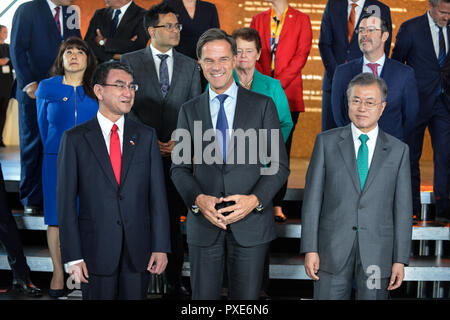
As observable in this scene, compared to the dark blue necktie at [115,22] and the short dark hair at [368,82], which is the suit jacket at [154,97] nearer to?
the dark blue necktie at [115,22]

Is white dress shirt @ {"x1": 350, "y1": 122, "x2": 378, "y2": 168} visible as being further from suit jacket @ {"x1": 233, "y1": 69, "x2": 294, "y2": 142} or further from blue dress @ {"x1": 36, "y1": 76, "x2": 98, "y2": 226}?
blue dress @ {"x1": 36, "y1": 76, "x2": 98, "y2": 226}

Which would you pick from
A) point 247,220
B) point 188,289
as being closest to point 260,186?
point 247,220

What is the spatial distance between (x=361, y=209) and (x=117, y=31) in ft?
7.97

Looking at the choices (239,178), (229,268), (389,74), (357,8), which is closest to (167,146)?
(239,178)

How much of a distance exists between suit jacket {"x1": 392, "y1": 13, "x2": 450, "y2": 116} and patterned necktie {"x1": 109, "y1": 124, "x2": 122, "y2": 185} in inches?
102

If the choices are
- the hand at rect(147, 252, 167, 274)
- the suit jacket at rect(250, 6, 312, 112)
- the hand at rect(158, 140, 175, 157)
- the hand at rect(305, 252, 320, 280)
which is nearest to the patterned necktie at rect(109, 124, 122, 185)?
the hand at rect(147, 252, 167, 274)

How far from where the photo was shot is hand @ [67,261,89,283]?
2.47 meters

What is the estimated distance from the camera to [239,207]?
2449mm

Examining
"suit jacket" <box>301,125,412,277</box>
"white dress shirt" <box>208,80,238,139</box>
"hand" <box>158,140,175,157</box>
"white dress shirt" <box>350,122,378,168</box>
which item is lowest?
"suit jacket" <box>301,125,412,277</box>

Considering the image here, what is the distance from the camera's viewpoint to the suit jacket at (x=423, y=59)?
164 inches

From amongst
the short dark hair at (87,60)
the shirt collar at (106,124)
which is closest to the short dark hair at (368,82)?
the shirt collar at (106,124)

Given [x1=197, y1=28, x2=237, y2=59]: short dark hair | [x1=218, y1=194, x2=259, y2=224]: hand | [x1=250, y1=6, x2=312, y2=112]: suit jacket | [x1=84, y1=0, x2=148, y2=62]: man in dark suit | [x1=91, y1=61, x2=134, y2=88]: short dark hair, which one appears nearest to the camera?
[x1=218, y1=194, x2=259, y2=224]: hand

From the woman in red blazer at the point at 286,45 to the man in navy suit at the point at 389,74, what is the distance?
64 cm

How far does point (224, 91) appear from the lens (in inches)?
103
